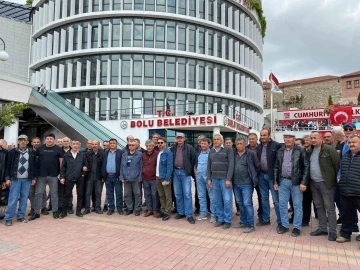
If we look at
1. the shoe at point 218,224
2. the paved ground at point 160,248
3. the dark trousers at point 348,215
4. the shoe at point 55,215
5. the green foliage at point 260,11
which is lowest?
the paved ground at point 160,248

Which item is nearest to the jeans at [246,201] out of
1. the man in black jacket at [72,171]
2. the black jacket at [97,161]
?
the black jacket at [97,161]

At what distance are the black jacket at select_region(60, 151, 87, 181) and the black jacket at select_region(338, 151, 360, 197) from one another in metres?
5.65

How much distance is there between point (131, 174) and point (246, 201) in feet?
9.34

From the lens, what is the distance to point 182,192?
23.5 feet

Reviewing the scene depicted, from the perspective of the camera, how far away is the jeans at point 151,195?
24.2 ft

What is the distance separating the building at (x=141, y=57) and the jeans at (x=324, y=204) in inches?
788

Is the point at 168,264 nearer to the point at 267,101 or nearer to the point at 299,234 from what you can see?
the point at 299,234

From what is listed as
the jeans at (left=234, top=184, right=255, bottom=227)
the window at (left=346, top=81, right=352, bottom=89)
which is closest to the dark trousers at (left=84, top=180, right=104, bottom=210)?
the jeans at (left=234, top=184, right=255, bottom=227)

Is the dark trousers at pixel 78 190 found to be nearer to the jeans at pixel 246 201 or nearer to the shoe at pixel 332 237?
the jeans at pixel 246 201

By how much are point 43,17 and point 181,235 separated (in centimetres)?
3385

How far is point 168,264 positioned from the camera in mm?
4312

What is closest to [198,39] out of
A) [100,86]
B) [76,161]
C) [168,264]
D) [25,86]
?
[100,86]

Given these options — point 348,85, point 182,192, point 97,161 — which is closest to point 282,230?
point 182,192

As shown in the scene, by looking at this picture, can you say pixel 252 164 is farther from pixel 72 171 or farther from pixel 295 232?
pixel 72 171
